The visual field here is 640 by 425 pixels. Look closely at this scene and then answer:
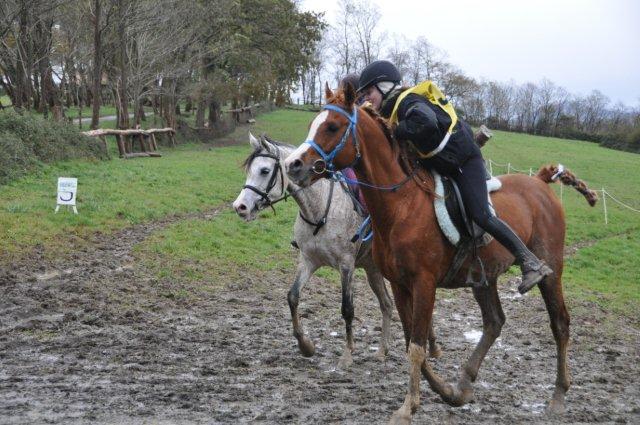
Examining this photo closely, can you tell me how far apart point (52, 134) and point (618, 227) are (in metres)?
18.3

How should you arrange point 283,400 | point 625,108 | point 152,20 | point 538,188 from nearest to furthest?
point 283,400 → point 538,188 → point 152,20 → point 625,108

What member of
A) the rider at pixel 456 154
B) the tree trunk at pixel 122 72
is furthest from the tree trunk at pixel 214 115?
the rider at pixel 456 154

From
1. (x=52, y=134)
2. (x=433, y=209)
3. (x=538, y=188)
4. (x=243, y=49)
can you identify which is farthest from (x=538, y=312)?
(x=243, y=49)

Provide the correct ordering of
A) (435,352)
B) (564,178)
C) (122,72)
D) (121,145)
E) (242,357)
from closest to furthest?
(564,178) → (242,357) → (435,352) → (121,145) → (122,72)

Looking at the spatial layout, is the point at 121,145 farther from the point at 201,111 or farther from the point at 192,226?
the point at 201,111

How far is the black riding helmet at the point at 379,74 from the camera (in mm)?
5672

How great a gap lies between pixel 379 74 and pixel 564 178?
2480 millimetres

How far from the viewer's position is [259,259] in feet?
41.2

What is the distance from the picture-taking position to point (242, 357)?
22.8ft

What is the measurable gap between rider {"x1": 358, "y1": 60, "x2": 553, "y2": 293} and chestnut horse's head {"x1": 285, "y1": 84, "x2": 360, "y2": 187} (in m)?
0.43

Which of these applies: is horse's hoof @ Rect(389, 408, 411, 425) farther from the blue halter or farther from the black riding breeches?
the blue halter

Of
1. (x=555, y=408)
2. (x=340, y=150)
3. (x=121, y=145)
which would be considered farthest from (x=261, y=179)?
(x=121, y=145)

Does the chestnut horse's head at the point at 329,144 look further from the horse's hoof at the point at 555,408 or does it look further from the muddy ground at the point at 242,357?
the horse's hoof at the point at 555,408

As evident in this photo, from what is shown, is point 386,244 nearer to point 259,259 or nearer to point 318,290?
point 318,290
